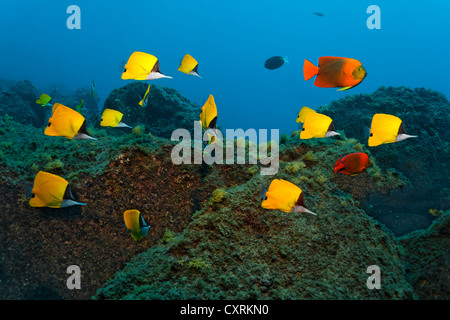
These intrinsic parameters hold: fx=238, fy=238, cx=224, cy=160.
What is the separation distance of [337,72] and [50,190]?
152 inches

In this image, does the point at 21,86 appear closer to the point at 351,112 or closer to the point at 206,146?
the point at 206,146

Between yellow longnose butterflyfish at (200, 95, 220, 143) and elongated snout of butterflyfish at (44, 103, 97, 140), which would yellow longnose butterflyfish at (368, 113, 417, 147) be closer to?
yellow longnose butterflyfish at (200, 95, 220, 143)

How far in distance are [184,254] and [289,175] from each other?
2.58 m

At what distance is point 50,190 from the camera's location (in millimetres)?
3064

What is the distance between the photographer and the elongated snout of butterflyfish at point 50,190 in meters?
3.04

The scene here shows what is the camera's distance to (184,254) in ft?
11.2

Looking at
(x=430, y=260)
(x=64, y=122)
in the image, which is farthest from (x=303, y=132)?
(x=64, y=122)

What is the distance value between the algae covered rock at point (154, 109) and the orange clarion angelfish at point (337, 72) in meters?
7.94

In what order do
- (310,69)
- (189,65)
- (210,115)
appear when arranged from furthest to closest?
(189,65) → (310,69) → (210,115)

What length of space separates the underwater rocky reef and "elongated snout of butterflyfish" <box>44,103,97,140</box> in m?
1.48

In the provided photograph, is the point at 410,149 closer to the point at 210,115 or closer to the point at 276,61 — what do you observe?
the point at 276,61

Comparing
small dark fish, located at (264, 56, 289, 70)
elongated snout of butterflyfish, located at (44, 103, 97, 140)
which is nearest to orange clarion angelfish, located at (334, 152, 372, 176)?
elongated snout of butterflyfish, located at (44, 103, 97, 140)

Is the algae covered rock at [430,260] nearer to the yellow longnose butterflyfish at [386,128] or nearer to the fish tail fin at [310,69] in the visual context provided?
the yellow longnose butterflyfish at [386,128]

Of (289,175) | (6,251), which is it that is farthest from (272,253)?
(6,251)
